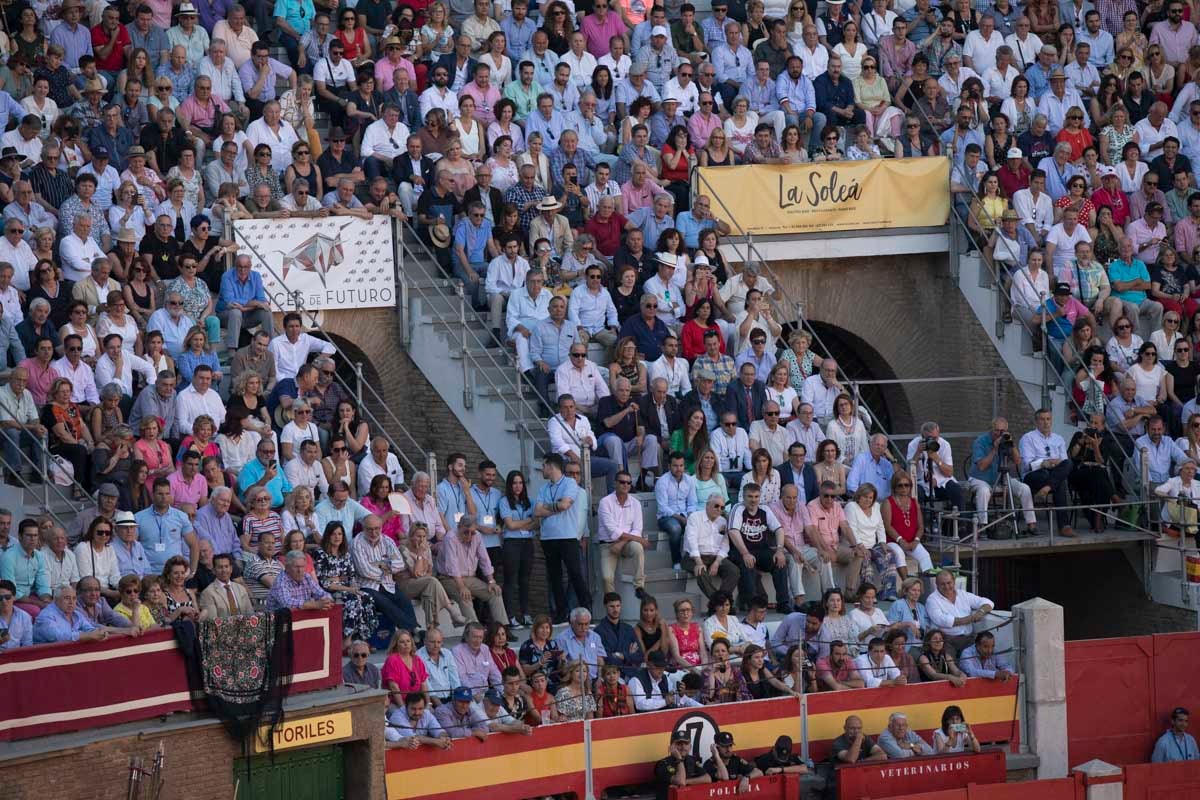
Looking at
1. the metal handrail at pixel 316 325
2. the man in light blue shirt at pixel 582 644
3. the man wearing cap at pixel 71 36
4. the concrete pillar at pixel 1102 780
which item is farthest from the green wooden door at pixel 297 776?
the man wearing cap at pixel 71 36

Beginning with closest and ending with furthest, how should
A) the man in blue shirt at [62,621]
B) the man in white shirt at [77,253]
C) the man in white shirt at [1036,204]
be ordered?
the man in blue shirt at [62,621] → the man in white shirt at [77,253] → the man in white shirt at [1036,204]

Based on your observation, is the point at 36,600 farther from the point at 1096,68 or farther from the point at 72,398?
the point at 1096,68

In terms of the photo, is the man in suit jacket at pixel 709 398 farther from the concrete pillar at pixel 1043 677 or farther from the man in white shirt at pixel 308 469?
the man in white shirt at pixel 308 469

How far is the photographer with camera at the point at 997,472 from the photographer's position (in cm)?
2416

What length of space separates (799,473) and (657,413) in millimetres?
1556

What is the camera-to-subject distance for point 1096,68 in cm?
3027

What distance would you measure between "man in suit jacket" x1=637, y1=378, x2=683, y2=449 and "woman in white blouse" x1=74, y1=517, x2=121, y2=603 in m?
6.17

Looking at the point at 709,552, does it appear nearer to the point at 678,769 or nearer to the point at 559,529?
the point at 559,529

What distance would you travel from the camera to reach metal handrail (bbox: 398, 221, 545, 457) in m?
23.9

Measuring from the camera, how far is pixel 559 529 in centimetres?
2212

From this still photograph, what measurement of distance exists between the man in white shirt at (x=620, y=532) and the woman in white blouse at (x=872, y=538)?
214cm

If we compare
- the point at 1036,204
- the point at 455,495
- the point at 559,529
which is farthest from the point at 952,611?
the point at 1036,204

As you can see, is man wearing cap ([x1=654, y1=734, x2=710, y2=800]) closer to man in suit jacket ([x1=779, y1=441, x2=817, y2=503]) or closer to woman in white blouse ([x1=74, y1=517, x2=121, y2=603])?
man in suit jacket ([x1=779, y1=441, x2=817, y2=503])

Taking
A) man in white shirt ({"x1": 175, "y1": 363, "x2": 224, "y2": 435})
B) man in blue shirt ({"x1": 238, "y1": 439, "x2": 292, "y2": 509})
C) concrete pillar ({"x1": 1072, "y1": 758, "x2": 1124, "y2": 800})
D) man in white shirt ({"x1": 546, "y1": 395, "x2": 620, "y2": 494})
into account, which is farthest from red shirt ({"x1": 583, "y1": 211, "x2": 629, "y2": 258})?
concrete pillar ({"x1": 1072, "y1": 758, "x2": 1124, "y2": 800})
